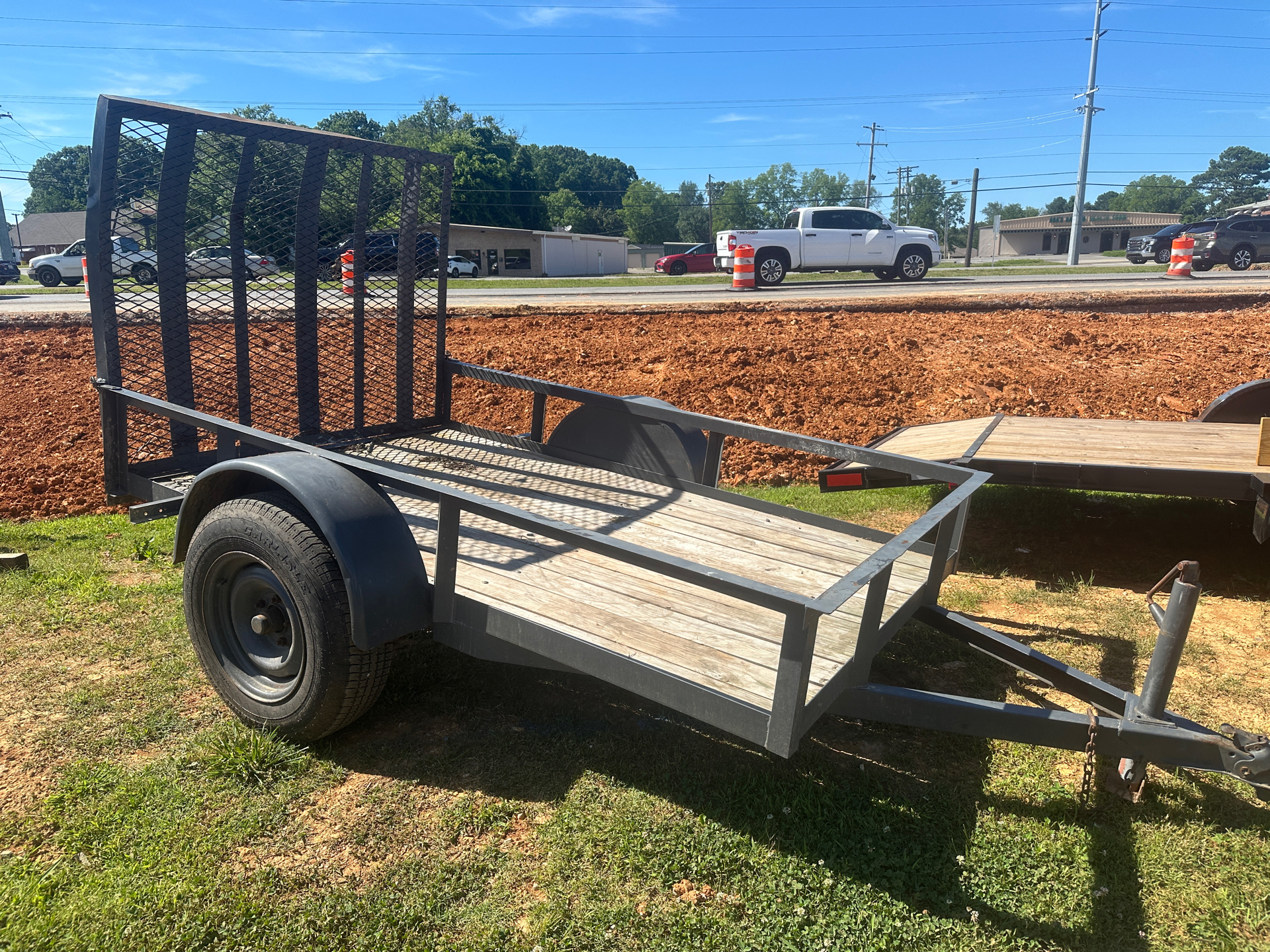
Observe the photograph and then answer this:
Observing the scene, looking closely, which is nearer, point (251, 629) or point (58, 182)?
point (251, 629)

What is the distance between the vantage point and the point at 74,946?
229cm

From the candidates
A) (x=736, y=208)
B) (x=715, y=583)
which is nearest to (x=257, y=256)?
(x=715, y=583)

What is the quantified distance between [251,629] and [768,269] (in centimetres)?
1901

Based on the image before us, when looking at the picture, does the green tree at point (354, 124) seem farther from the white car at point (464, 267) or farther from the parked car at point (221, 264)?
the parked car at point (221, 264)

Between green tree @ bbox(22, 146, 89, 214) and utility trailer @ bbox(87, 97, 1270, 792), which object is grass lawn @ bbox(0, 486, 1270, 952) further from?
green tree @ bbox(22, 146, 89, 214)

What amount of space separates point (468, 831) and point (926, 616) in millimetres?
1985

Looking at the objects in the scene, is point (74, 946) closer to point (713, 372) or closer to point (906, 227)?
point (713, 372)

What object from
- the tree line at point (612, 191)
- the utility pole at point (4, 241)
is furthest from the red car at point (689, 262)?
the utility pole at point (4, 241)

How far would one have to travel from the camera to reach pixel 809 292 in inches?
621

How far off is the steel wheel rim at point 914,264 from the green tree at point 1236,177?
128879 mm

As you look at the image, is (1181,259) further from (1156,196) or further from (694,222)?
(1156,196)

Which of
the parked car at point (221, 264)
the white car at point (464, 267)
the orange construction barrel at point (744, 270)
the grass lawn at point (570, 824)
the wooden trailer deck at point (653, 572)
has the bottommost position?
the grass lawn at point (570, 824)

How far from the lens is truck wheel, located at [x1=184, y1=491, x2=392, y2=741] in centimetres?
287

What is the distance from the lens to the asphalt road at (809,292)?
13.2m
